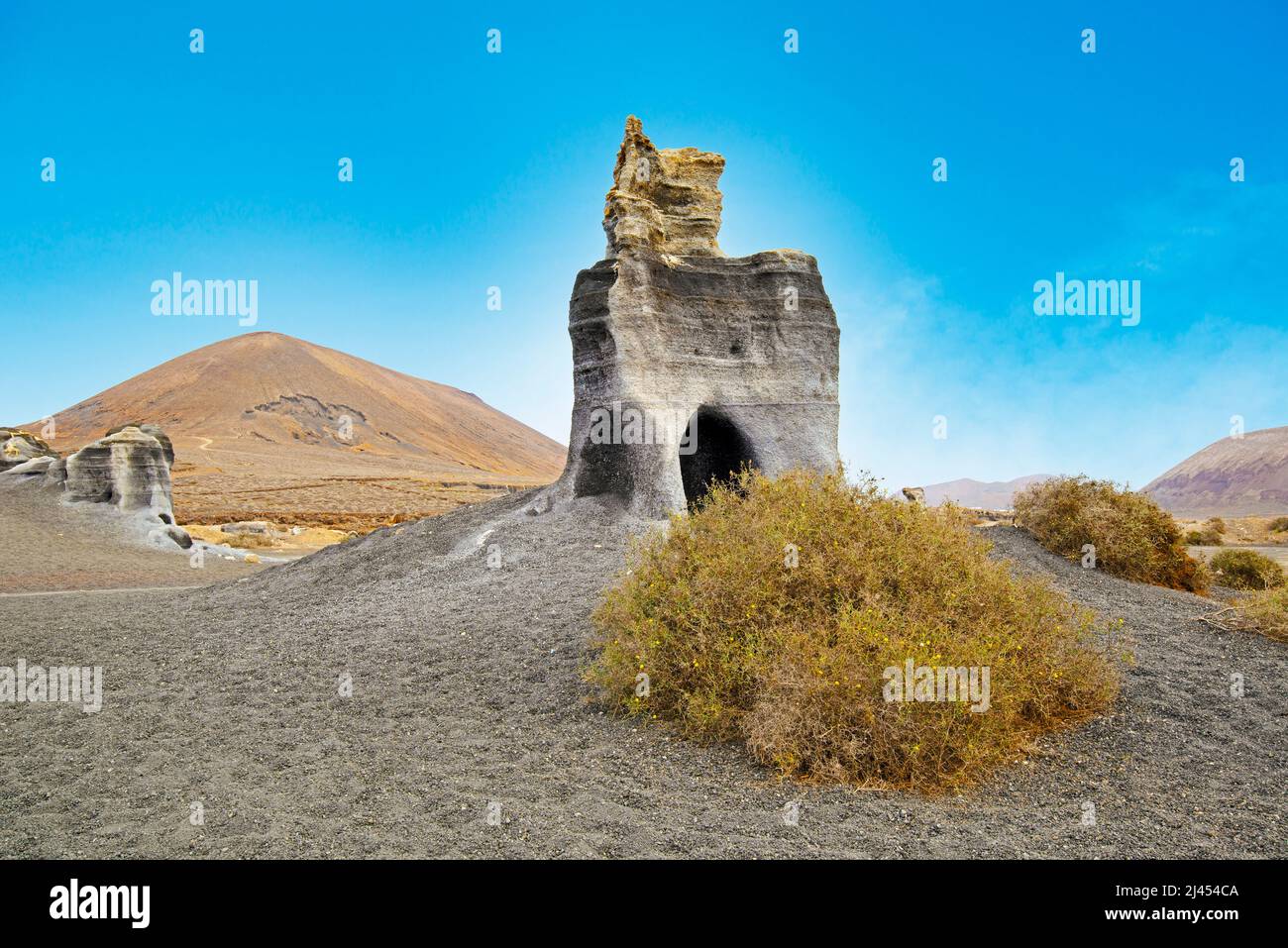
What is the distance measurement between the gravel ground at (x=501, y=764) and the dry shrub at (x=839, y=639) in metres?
0.26

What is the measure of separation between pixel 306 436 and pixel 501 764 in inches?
4225

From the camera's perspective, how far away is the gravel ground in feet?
15.6

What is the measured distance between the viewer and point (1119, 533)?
14016mm

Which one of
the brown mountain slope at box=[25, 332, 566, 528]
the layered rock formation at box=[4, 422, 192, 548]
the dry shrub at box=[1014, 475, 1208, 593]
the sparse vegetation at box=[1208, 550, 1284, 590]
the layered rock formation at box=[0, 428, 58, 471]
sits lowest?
the sparse vegetation at box=[1208, 550, 1284, 590]

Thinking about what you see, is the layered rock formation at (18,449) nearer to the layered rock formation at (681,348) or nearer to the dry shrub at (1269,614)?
the layered rock formation at (681,348)

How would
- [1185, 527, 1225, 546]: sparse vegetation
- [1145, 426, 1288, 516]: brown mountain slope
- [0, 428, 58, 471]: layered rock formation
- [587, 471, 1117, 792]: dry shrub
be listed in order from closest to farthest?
[587, 471, 1117, 792]: dry shrub < [0, 428, 58, 471]: layered rock formation < [1185, 527, 1225, 546]: sparse vegetation < [1145, 426, 1288, 516]: brown mountain slope

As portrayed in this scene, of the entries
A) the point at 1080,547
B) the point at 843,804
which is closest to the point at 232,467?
the point at 1080,547

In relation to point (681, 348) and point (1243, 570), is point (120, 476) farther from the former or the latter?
point (1243, 570)

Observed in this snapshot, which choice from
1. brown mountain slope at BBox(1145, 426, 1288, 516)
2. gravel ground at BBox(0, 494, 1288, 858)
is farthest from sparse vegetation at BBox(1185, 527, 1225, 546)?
brown mountain slope at BBox(1145, 426, 1288, 516)

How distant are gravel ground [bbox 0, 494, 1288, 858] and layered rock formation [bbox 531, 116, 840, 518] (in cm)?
353

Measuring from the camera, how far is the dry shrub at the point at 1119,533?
546 inches

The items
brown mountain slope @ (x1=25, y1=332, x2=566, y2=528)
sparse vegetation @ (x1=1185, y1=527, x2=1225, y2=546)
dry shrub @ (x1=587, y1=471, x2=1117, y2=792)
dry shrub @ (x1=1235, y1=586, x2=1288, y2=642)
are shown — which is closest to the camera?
dry shrub @ (x1=587, y1=471, x2=1117, y2=792)

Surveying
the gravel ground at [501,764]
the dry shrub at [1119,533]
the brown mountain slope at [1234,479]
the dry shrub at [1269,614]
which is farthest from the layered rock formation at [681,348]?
the brown mountain slope at [1234,479]

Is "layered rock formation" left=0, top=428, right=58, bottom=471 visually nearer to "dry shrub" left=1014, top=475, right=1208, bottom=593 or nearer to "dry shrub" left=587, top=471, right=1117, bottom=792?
"dry shrub" left=587, top=471, right=1117, bottom=792
